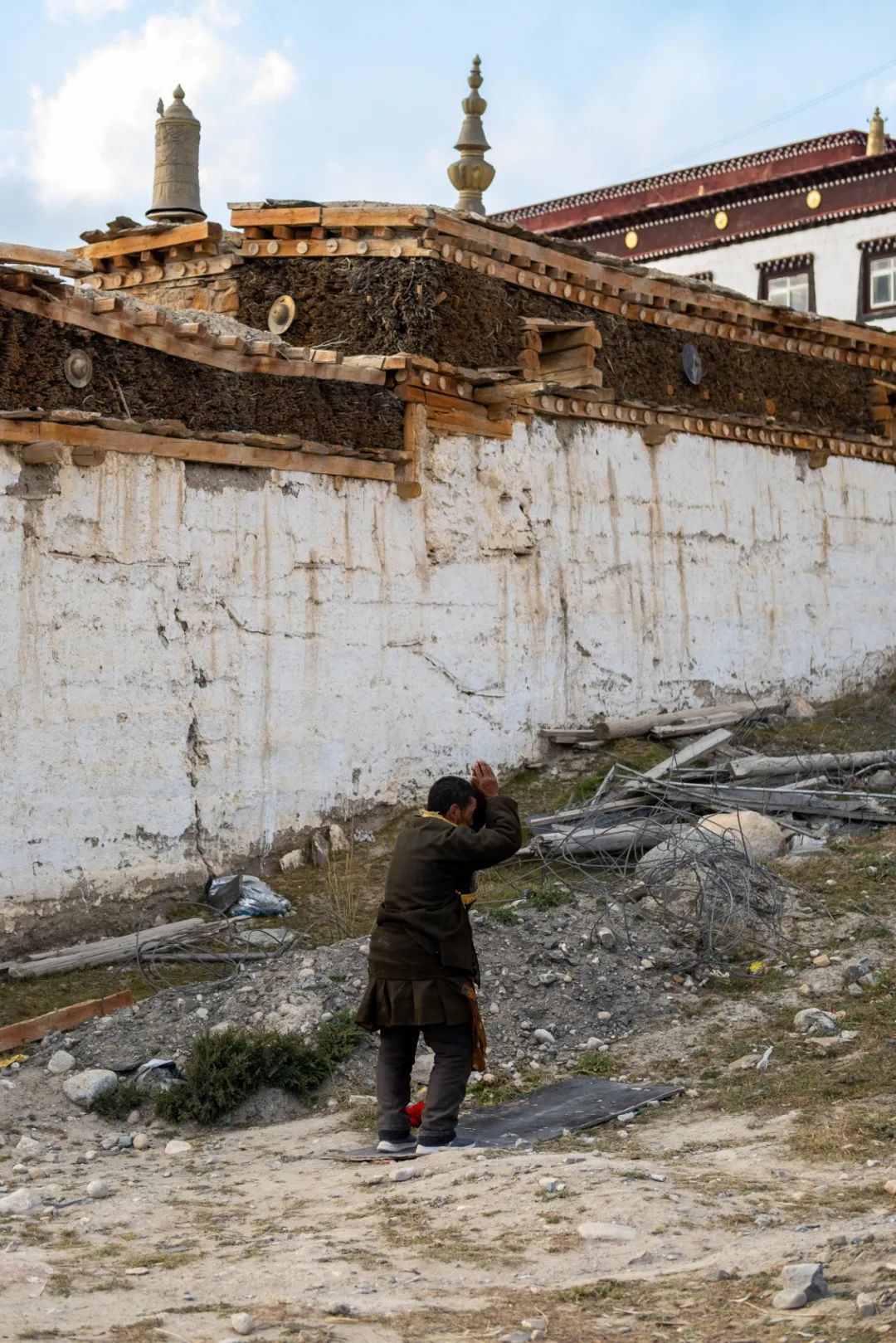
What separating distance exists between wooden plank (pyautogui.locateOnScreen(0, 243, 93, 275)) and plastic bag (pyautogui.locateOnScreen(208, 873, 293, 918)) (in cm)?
371

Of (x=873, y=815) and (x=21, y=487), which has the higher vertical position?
(x=21, y=487)

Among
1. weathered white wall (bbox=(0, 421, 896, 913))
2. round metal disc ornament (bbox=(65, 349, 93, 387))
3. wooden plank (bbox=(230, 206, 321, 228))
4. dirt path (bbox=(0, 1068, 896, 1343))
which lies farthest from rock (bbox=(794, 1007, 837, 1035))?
wooden plank (bbox=(230, 206, 321, 228))

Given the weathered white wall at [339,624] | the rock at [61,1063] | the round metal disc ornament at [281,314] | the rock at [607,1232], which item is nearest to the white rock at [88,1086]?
the rock at [61,1063]

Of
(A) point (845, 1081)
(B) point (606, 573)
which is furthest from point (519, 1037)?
(B) point (606, 573)

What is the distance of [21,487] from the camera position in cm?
923

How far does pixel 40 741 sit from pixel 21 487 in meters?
1.43

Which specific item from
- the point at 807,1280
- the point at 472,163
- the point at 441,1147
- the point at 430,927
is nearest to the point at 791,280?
the point at 472,163

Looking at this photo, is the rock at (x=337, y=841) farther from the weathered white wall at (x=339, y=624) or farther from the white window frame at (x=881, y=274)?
the white window frame at (x=881, y=274)

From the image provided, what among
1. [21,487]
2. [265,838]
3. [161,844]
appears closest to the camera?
[21,487]

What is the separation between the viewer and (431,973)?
21.2 feet

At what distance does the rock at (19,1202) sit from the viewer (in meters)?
5.94

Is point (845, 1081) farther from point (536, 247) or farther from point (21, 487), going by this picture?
point (536, 247)

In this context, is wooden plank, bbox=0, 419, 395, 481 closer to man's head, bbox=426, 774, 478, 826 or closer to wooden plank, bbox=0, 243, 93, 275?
wooden plank, bbox=0, 243, 93, 275

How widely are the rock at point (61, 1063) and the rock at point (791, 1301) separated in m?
4.08
